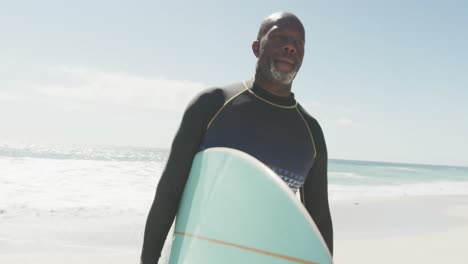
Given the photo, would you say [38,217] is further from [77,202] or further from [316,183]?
[316,183]

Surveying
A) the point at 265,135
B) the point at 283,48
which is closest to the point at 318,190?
the point at 265,135

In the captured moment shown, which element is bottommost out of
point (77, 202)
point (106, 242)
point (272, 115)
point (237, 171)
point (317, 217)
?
point (77, 202)

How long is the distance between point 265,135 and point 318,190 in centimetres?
45

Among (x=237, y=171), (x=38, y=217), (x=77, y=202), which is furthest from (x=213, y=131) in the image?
(x=77, y=202)

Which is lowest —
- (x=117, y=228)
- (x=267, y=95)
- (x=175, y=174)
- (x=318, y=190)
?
(x=117, y=228)

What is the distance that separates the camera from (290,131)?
192 centimetres

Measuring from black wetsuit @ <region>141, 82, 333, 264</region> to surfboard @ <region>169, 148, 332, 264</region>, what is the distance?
6 centimetres

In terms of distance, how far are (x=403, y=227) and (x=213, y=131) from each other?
9425mm

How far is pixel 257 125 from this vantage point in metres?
1.83

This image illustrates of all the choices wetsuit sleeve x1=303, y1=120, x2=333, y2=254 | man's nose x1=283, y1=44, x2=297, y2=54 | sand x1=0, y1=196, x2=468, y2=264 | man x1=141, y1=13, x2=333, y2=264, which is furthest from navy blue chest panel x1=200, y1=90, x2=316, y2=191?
sand x1=0, y1=196, x2=468, y2=264

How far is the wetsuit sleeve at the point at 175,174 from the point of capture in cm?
172

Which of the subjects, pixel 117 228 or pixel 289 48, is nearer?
pixel 289 48

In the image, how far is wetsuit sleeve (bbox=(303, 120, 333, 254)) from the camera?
6.79 ft

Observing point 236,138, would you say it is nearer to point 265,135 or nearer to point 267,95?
point 265,135
